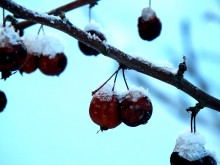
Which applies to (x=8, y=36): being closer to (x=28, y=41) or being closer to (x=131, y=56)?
(x=131, y=56)

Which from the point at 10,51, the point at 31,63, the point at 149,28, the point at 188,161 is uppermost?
the point at 149,28

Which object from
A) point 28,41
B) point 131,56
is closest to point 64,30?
point 131,56

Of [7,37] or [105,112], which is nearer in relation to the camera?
[7,37]

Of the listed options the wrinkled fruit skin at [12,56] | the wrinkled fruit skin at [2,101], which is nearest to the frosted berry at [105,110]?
the wrinkled fruit skin at [12,56]

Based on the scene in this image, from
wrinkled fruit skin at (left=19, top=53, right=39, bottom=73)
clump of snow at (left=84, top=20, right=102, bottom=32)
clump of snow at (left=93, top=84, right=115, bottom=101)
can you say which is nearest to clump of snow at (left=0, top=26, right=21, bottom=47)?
clump of snow at (left=93, top=84, right=115, bottom=101)

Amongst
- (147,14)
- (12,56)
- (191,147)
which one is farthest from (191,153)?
(147,14)

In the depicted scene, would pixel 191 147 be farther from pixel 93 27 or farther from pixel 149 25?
pixel 93 27
